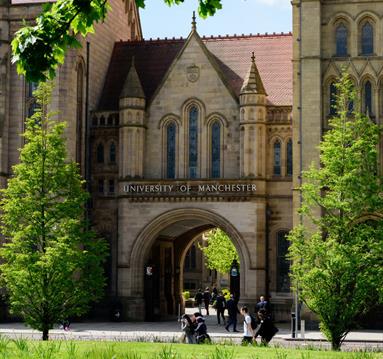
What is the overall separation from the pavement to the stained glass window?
1027cm

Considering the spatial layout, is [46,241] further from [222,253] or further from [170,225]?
[222,253]

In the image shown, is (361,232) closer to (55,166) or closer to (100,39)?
(55,166)

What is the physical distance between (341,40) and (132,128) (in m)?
11.5

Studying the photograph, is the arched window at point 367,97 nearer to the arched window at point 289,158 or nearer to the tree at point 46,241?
the arched window at point 289,158

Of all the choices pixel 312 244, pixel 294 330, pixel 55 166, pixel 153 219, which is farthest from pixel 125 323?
pixel 312 244

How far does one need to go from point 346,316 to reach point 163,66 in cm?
2632

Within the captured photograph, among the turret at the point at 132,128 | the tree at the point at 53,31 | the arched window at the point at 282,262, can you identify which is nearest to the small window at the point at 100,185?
the turret at the point at 132,128

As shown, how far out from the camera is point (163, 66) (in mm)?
52125

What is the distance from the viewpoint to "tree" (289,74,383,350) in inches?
1144

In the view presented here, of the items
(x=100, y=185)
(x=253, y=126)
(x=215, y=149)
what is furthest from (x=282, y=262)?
(x=100, y=185)

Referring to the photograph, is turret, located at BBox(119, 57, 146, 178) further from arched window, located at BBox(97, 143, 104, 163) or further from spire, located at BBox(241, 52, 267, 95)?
spire, located at BBox(241, 52, 267, 95)

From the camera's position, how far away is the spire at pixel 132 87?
4753cm

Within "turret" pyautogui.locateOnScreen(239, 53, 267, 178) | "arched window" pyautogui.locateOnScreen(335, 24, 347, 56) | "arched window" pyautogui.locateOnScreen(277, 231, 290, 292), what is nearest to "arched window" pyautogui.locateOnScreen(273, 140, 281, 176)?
"turret" pyautogui.locateOnScreen(239, 53, 267, 178)

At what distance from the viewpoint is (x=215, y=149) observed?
47625mm
